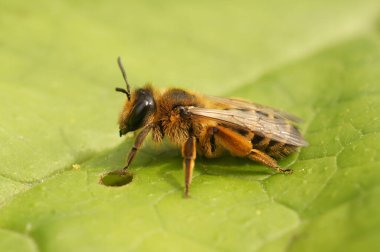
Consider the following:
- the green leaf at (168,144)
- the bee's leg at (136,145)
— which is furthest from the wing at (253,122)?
the bee's leg at (136,145)

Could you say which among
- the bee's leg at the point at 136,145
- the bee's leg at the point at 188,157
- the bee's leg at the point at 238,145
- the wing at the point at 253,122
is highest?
the wing at the point at 253,122

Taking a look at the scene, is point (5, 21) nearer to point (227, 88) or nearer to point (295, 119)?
point (227, 88)

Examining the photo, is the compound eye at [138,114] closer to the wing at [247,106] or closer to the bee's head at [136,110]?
the bee's head at [136,110]

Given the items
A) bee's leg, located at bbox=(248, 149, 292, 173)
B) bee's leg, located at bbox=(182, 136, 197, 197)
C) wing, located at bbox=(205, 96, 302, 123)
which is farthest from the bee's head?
bee's leg, located at bbox=(248, 149, 292, 173)

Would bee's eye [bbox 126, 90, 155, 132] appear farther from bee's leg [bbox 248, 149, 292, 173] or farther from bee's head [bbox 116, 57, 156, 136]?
bee's leg [bbox 248, 149, 292, 173]

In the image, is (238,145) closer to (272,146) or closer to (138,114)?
(272,146)

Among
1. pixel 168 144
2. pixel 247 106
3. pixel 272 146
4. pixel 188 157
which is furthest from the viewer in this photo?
pixel 168 144

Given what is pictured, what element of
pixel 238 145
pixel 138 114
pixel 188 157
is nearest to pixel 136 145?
pixel 138 114
